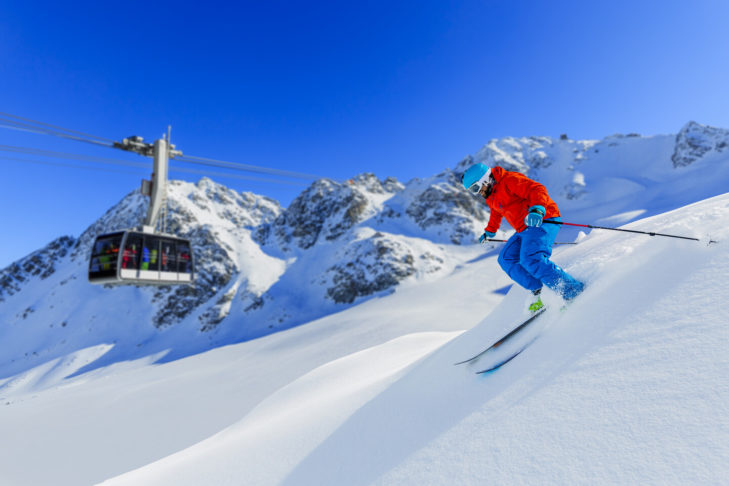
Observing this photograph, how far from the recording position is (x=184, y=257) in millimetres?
13836

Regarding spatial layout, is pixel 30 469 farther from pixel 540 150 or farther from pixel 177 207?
pixel 540 150

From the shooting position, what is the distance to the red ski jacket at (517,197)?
11.1ft

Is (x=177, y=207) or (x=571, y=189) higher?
(x=177, y=207)

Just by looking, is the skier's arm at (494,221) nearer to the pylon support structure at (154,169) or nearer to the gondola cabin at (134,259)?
the pylon support structure at (154,169)

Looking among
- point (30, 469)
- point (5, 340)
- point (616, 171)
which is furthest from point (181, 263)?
point (616, 171)

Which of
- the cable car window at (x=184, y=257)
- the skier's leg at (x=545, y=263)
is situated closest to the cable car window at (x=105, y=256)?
the cable car window at (x=184, y=257)

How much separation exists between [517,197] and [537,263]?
77cm

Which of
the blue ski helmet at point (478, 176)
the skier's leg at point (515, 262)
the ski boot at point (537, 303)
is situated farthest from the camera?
the blue ski helmet at point (478, 176)

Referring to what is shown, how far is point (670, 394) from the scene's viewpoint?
158 cm

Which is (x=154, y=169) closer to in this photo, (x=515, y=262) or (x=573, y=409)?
(x=515, y=262)

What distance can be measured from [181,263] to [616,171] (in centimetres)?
6668

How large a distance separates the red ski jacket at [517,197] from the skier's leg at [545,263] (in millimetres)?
172

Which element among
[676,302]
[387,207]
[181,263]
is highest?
[387,207]

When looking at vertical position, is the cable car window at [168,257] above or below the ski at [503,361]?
above
